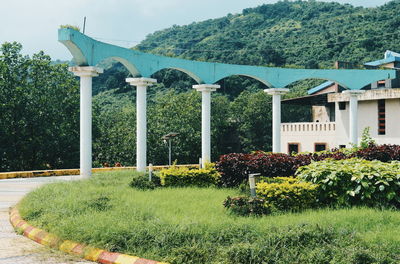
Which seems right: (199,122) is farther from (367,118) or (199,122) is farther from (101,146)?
(367,118)

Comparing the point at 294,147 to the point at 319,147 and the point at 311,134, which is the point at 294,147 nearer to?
the point at 311,134

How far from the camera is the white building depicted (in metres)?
24.4

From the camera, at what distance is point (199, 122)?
3325 cm

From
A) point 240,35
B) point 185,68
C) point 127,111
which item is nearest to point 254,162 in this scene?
point 185,68

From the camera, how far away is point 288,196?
816cm

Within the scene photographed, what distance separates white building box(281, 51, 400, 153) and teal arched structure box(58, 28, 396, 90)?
202cm

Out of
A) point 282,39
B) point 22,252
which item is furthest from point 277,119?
point 282,39

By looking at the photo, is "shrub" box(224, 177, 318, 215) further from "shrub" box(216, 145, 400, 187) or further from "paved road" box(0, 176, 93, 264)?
"shrub" box(216, 145, 400, 187)

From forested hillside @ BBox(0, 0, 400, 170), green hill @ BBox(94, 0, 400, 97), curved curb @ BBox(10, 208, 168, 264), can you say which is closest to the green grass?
curved curb @ BBox(10, 208, 168, 264)

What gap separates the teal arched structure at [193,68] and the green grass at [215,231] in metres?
6.93

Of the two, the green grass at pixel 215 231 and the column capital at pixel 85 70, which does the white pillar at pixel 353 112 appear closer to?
the column capital at pixel 85 70

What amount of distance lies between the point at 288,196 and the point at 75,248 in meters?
3.60

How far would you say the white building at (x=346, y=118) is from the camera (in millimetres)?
24422

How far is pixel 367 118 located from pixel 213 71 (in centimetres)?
1040
